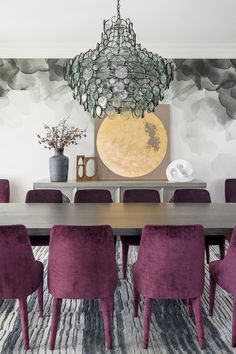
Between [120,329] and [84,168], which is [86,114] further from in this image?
[120,329]

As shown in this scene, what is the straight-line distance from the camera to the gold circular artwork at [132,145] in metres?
5.82

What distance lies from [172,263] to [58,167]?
131 inches

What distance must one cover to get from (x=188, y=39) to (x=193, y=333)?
4.08m

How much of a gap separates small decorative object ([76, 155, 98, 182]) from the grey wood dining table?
1879 mm

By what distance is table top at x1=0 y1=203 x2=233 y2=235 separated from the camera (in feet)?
8.55

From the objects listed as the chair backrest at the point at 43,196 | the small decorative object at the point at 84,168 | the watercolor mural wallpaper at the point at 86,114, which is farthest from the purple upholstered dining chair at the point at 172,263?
the watercolor mural wallpaper at the point at 86,114

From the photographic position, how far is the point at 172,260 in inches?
92.0

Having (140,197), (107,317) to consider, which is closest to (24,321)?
(107,317)

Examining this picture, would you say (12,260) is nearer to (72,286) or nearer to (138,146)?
(72,286)

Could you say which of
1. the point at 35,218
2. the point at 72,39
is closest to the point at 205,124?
the point at 72,39

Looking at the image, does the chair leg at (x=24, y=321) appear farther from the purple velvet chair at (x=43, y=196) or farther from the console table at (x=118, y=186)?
the console table at (x=118, y=186)

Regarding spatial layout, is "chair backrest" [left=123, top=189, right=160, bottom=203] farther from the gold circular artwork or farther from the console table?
the gold circular artwork

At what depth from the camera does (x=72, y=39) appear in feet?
17.7

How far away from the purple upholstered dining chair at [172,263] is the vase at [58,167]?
3149 mm
